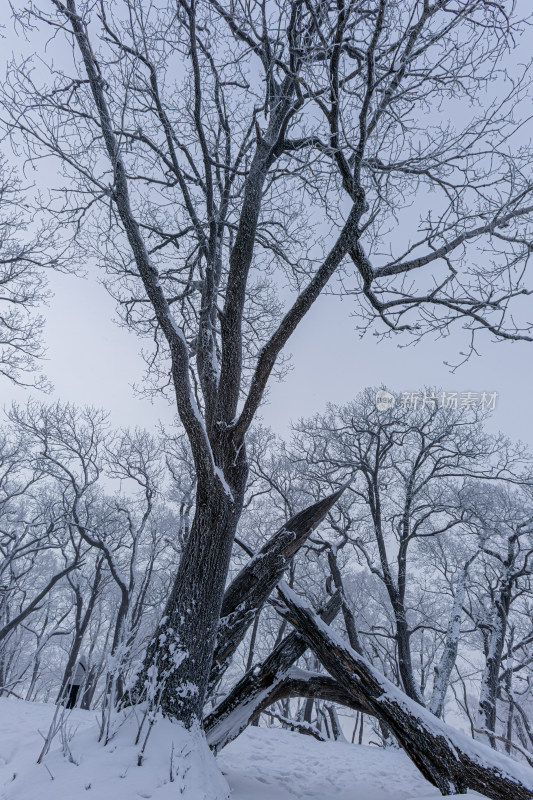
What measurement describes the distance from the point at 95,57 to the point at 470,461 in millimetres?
10493

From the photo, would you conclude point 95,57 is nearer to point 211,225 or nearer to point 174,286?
point 211,225

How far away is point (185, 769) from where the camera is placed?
2.65 meters

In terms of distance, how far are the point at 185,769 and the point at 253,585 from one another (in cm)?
202

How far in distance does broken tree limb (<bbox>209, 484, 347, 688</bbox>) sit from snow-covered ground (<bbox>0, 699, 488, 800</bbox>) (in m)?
1.22

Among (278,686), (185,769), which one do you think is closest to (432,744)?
(278,686)

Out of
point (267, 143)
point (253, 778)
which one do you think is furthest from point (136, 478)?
point (267, 143)

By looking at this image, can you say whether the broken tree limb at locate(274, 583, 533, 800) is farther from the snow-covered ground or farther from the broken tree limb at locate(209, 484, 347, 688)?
the broken tree limb at locate(209, 484, 347, 688)

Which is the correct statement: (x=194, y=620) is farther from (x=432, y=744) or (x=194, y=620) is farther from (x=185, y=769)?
(x=432, y=744)

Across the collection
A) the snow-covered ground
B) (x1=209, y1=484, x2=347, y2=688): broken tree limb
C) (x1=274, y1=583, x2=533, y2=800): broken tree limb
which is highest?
(x1=209, y1=484, x2=347, y2=688): broken tree limb

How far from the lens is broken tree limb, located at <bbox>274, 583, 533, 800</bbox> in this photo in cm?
349

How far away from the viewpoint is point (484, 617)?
13.8 meters

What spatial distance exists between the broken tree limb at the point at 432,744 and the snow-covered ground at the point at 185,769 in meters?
0.48

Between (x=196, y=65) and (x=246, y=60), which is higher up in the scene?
(x=246, y=60)

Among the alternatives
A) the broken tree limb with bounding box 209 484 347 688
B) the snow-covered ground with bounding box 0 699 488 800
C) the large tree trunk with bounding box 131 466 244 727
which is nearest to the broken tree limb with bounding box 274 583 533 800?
the snow-covered ground with bounding box 0 699 488 800
